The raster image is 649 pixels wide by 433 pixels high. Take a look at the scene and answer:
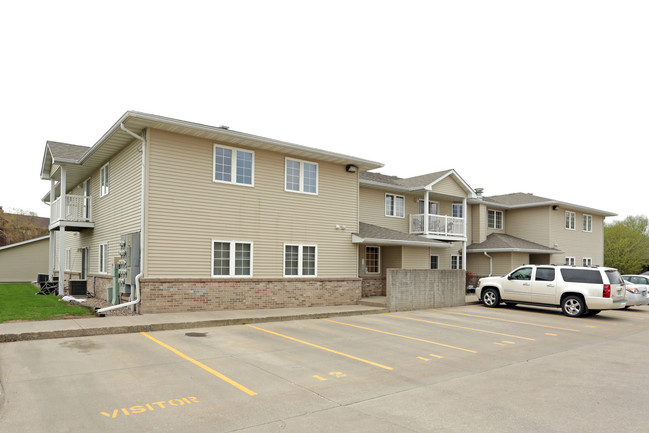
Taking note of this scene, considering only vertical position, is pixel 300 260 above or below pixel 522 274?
above

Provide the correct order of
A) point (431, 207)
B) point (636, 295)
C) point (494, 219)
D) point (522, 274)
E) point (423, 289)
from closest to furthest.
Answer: point (423, 289) < point (522, 274) < point (636, 295) < point (431, 207) < point (494, 219)

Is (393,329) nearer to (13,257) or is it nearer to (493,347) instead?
(493,347)

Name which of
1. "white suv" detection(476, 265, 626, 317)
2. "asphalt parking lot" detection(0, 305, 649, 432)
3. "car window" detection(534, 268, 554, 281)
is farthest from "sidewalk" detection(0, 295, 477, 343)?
"car window" detection(534, 268, 554, 281)

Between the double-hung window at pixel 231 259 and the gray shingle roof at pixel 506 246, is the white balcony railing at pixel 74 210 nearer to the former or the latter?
the double-hung window at pixel 231 259

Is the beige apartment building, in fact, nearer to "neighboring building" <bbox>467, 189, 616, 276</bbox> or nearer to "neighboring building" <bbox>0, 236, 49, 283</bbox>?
"neighboring building" <bbox>467, 189, 616, 276</bbox>

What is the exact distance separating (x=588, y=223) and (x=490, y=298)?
18838 mm

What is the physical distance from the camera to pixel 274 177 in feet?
52.7

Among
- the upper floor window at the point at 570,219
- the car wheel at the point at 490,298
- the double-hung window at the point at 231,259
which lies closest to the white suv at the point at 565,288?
the car wheel at the point at 490,298

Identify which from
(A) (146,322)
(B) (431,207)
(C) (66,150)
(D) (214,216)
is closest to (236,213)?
(D) (214,216)

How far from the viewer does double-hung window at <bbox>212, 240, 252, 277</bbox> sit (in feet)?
47.7

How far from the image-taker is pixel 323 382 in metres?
6.95

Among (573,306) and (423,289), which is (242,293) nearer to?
(423,289)

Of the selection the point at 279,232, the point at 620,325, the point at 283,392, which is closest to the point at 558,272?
the point at 620,325

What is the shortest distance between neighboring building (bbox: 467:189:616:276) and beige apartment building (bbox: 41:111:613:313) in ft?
18.2
